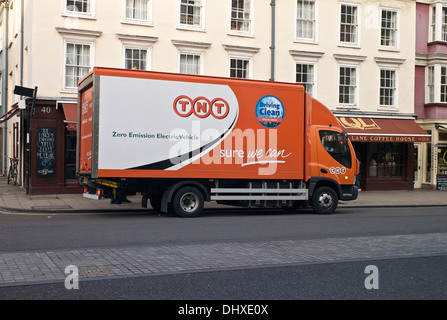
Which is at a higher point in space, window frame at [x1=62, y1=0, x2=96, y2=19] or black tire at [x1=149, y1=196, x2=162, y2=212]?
window frame at [x1=62, y1=0, x2=96, y2=19]

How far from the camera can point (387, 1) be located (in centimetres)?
2756

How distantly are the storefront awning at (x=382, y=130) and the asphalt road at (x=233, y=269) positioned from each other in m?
10.8

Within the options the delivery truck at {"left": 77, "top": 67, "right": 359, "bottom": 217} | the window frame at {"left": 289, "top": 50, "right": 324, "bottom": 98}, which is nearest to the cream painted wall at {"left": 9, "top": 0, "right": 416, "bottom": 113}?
the window frame at {"left": 289, "top": 50, "right": 324, "bottom": 98}

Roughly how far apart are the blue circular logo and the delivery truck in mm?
28

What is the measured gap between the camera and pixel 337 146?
17172mm

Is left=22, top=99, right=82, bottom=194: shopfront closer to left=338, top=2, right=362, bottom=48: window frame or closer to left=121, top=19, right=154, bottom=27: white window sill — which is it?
left=121, top=19, right=154, bottom=27: white window sill

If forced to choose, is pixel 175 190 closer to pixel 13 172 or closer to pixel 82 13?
pixel 82 13

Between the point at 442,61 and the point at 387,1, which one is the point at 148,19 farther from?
the point at 442,61

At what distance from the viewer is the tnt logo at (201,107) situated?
48.8 ft

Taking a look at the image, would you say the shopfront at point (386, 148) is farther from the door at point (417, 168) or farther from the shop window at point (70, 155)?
the shop window at point (70, 155)

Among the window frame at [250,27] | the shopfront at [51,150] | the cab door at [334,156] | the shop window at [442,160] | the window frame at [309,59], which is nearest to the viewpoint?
the cab door at [334,156]

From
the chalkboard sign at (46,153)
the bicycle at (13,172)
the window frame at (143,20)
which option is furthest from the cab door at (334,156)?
the bicycle at (13,172)

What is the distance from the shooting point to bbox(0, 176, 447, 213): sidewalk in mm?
16625
